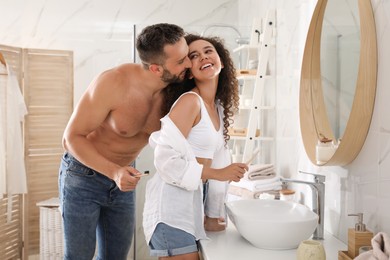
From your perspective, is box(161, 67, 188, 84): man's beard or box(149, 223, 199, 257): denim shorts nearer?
box(149, 223, 199, 257): denim shorts

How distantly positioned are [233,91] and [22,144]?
7.90ft

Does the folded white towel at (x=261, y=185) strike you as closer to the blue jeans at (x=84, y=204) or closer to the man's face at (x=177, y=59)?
the blue jeans at (x=84, y=204)

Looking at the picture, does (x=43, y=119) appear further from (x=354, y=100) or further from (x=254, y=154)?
(x=354, y=100)

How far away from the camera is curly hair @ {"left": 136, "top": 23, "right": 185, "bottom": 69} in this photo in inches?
73.5

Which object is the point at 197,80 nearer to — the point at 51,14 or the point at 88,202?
the point at 88,202

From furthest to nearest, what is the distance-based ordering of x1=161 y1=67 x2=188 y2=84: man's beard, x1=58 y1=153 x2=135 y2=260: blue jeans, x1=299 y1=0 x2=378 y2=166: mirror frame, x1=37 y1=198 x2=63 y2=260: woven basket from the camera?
x1=37 y1=198 x2=63 y2=260: woven basket, x1=58 y1=153 x2=135 y2=260: blue jeans, x1=161 y1=67 x2=188 y2=84: man's beard, x1=299 y1=0 x2=378 y2=166: mirror frame

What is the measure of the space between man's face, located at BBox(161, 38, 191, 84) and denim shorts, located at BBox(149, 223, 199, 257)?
63 centimetres

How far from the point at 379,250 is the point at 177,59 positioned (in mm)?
1053

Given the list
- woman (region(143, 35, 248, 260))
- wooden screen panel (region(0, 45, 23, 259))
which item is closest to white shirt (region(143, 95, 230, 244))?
woman (region(143, 35, 248, 260))

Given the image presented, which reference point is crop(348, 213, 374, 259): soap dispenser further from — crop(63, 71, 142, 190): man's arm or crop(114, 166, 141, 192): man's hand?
crop(63, 71, 142, 190): man's arm

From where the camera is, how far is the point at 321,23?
6.40 ft

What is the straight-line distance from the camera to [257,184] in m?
2.30

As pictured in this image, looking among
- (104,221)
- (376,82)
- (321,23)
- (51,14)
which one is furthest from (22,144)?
(376,82)

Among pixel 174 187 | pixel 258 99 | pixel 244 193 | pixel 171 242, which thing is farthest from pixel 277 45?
pixel 171 242
